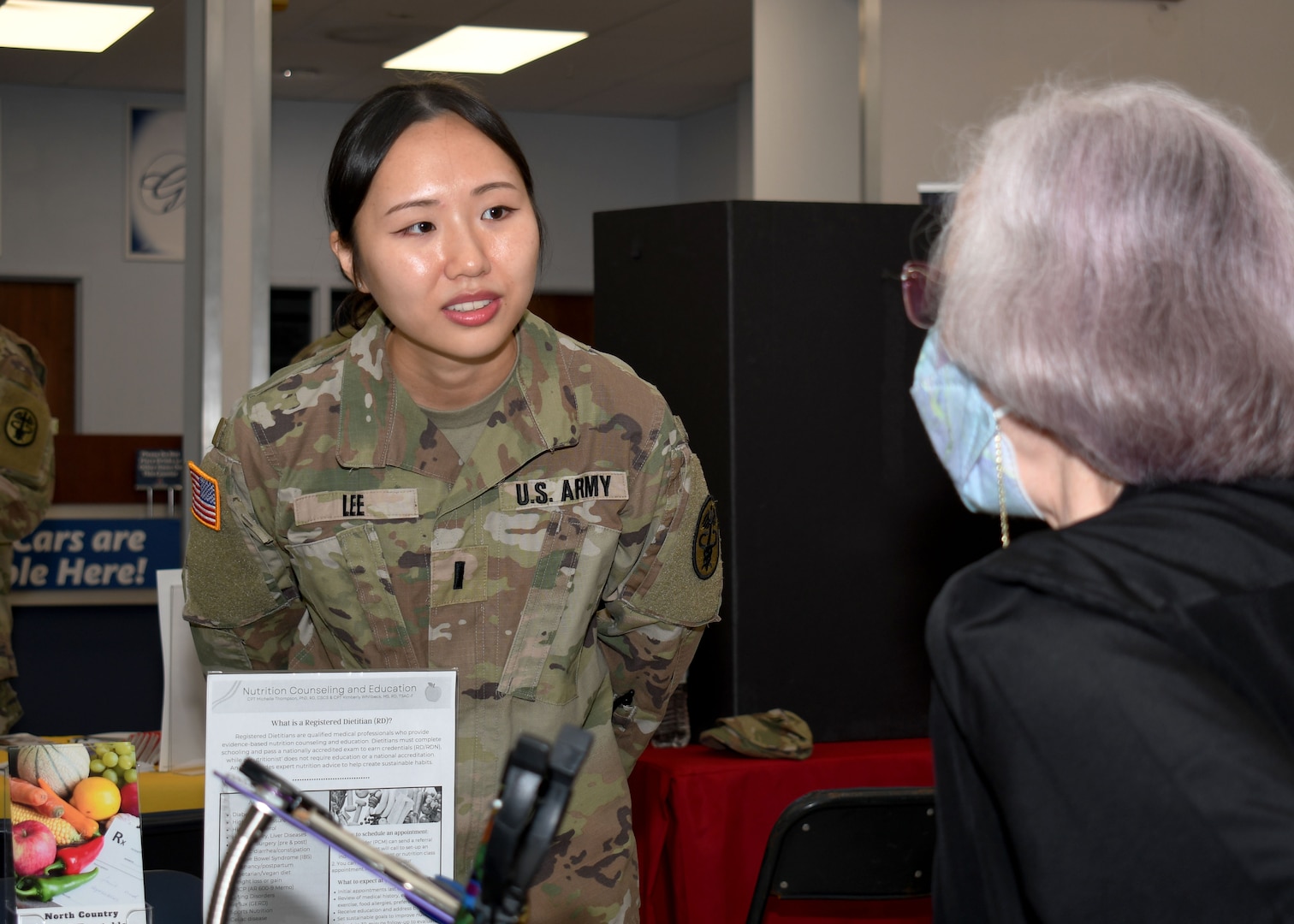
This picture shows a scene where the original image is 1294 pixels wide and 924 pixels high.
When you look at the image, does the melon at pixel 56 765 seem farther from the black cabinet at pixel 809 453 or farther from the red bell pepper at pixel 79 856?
the black cabinet at pixel 809 453

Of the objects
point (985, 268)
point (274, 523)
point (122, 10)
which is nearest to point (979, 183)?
point (985, 268)

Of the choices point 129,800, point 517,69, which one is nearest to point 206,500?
point 129,800

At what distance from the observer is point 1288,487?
732 millimetres

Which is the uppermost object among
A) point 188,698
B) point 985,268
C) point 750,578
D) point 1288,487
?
point 985,268

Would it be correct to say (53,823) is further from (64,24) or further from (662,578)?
(64,24)

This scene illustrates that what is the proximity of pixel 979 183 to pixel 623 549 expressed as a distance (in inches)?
30.0

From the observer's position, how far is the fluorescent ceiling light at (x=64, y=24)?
588 cm

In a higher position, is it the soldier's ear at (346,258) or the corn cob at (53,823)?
the soldier's ear at (346,258)

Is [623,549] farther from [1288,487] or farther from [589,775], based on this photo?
[1288,487]

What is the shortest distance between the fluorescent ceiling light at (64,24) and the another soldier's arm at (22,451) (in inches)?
122

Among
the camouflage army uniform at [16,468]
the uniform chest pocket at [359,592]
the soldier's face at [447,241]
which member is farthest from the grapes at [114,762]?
the camouflage army uniform at [16,468]

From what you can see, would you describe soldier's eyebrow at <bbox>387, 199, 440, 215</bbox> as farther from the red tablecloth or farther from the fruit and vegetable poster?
the red tablecloth

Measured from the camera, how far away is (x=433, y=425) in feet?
4.59

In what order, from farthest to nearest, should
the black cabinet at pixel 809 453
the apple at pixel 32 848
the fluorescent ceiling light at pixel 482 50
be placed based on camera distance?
the fluorescent ceiling light at pixel 482 50
the black cabinet at pixel 809 453
the apple at pixel 32 848
